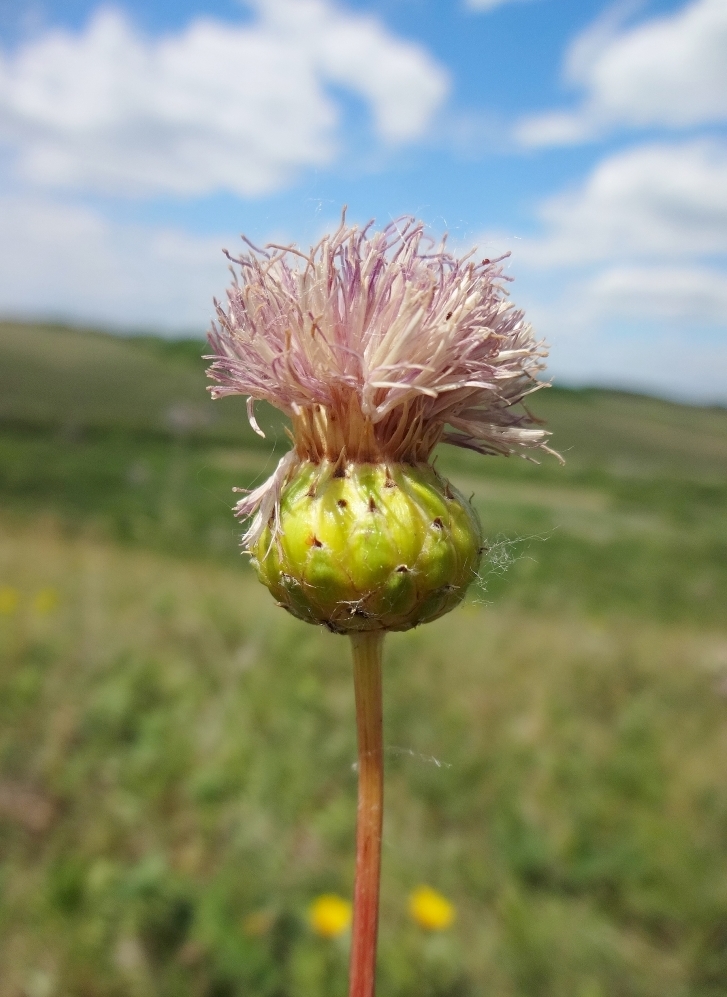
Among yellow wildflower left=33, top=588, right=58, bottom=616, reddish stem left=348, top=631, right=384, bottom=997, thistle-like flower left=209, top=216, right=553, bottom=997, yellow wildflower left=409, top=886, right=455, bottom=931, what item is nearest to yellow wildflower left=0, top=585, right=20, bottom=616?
yellow wildflower left=33, top=588, right=58, bottom=616

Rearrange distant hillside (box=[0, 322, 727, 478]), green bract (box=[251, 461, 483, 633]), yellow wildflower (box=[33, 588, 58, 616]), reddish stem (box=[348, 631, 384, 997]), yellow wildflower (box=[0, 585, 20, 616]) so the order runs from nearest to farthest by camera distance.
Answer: reddish stem (box=[348, 631, 384, 997]), green bract (box=[251, 461, 483, 633]), yellow wildflower (box=[0, 585, 20, 616]), yellow wildflower (box=[33, 588, 58, 616]), distant hillside (box=[0, 322, 727, 478])

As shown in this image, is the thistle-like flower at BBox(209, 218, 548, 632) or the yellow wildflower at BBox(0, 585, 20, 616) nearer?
the thistle-like flower at BBox(209, 218, 548, 632)

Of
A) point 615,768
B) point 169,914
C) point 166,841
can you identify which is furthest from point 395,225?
point 615,768

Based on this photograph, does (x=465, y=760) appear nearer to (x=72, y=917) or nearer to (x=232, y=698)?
(x=232, y=698)

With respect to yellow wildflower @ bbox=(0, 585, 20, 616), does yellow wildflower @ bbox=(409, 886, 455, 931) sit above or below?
below

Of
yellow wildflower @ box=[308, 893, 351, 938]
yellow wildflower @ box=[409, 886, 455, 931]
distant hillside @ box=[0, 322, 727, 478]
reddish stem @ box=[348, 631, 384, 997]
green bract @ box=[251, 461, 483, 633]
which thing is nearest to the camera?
reddish stem @ box=[348, 631, 384, 997]

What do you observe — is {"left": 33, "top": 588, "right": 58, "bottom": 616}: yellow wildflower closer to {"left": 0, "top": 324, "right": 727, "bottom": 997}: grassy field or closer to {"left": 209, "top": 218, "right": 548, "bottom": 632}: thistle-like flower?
{"left": 0, "top": 324, "right": 727, "bottom": 997}: grassy field

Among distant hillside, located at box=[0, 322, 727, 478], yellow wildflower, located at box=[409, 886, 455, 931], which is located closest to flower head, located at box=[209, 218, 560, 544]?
yellow wildflower, located at box=[409, 886, 455, 931]
